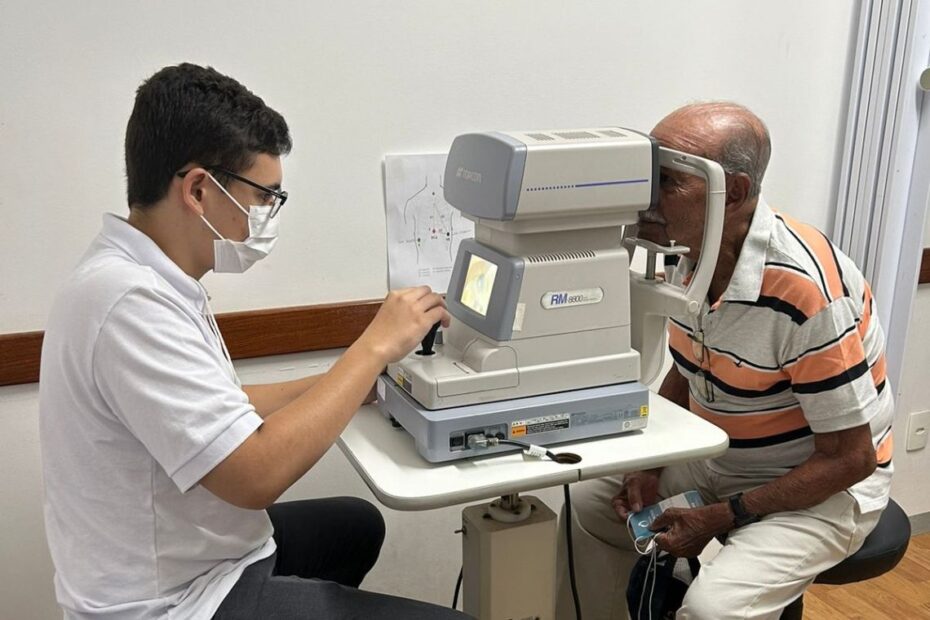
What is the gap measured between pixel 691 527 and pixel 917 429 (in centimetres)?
158

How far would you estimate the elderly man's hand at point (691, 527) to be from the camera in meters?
1.61

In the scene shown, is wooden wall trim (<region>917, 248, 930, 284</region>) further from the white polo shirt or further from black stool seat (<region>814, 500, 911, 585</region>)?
the white polo shirt

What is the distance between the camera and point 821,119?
233 centimetres

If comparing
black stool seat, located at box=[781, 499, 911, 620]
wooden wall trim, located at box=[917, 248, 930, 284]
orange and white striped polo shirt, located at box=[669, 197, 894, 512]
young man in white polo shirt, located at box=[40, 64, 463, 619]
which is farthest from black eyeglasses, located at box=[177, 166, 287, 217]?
wooden wall trim, located at box=[917, 248, 930, 284]

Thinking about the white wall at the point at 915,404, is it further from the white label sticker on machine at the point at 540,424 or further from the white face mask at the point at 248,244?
the white face mask at the point at 248,244

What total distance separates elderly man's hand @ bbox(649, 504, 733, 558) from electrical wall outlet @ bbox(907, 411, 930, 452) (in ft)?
4.87

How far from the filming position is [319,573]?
159 centimetres

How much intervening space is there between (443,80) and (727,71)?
30.9 inches

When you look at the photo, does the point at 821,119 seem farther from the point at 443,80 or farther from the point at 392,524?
the point at 392,524

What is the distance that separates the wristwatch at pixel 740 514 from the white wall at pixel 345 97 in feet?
2.68

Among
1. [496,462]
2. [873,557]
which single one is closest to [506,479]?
[496,462]

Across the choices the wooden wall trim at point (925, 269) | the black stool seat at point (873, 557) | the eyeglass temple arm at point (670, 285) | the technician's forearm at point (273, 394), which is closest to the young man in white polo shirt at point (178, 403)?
the technician's forearm at point (273, 394)

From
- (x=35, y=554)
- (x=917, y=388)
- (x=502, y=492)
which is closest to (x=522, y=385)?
(x=502, y=492)

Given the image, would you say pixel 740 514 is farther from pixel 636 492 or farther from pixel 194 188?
pixel 194 188
